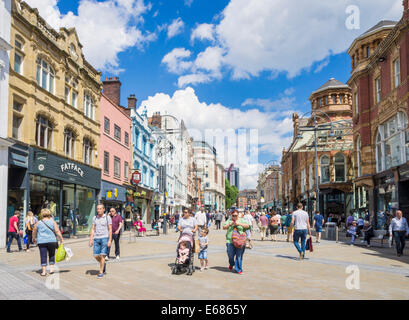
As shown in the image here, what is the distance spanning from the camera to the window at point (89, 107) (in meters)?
26.2

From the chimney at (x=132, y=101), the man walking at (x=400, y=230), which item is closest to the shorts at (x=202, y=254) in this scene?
the man walking at (x=400, y=230)

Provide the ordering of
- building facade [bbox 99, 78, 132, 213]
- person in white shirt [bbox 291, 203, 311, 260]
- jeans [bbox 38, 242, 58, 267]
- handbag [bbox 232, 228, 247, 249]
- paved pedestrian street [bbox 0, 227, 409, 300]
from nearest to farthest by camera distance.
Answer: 1. paved pedestrian street [bbox 0, 227, 409, 300]
2. jeans [bbox 38, 242, 58, 267]
3. handbag [bbox 232, 228, 247, 249]
4. person in white shirt [bbox 291, 203, 311, 260]
5. building facade [bbox 99, 78, 132, 213]

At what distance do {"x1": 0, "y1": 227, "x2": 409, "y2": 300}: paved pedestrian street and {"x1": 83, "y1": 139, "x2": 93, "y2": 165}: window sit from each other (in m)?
13.5

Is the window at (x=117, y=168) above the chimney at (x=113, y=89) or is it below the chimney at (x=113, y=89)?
below

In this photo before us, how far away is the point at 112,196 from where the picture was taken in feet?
97.0

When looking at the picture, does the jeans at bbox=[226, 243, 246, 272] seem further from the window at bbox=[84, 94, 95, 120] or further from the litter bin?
the window at bbox=[84, 94, 95, 120]

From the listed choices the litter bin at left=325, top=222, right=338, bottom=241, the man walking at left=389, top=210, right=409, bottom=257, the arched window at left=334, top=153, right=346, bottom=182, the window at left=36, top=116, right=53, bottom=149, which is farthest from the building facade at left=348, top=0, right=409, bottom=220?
the window at left=36, top=116, right=53, bottom=149

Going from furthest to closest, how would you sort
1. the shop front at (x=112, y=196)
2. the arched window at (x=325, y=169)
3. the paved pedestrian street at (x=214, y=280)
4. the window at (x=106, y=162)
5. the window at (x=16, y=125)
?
the arched window at (x=325, y=169) → the window at (x=106, y=162) → the shop front at (x=112, y=196) → the window at (x=16, y=125) → the paved pedestrian street at (x=214, y=280)

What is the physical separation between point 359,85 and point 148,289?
82.6ft

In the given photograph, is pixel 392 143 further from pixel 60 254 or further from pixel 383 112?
pixel 60 254

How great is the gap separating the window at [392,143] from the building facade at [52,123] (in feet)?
62.5

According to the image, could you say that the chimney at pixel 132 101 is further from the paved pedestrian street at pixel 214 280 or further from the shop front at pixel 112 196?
the paved pedestrian street at pixel 214 280

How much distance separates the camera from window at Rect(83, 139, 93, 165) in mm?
25962
